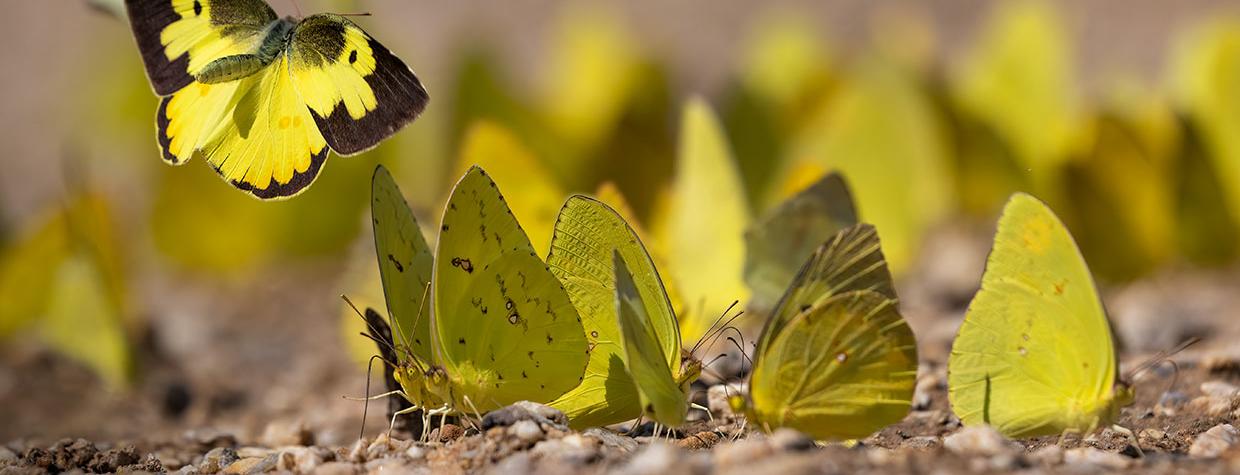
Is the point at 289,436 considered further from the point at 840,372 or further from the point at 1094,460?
the point at 1094,460

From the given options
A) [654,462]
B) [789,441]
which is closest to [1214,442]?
[789,441]

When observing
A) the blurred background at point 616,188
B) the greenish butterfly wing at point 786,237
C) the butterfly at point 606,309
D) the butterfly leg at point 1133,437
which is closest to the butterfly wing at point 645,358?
the butterfly at point 606,309

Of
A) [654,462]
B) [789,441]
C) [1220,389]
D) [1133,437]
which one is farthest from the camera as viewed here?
[1220,389]

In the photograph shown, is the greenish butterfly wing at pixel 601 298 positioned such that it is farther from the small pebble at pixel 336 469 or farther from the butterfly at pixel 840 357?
the small pebble at pixel 336 469

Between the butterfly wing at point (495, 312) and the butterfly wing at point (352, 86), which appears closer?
the butterfly wing at point (352, 86)

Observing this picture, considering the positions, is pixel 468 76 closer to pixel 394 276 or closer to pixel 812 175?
pixel 812 175

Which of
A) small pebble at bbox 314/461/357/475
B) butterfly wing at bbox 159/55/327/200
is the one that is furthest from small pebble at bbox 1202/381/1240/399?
butterfly wing at bbox 159/55/327/200

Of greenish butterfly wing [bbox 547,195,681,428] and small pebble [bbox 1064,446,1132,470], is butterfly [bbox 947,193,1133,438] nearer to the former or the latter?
small pebble [bbox 1064,446,1132,470]
